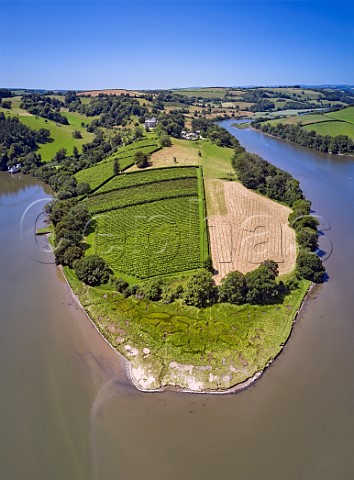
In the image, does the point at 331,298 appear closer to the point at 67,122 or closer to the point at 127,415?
the point at 127,415

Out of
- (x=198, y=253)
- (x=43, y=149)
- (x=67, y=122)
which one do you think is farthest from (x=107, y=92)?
(x=198, y=253)

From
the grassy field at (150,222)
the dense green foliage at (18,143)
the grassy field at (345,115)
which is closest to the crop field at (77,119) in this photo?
the dense green foliage at (18,143)

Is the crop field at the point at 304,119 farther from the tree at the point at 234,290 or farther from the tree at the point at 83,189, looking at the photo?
the tree at the point at 234,290

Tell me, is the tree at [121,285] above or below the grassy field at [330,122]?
below

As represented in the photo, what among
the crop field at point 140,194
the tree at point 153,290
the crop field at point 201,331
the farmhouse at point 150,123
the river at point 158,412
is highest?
the farmhouse at point 150,123

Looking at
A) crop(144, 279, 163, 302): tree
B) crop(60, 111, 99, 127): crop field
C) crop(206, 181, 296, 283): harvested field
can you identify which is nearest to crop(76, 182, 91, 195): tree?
crop(206, 181, 296, 283): harvested field

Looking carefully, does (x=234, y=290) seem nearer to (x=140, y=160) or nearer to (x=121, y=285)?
(x=121, y=285)

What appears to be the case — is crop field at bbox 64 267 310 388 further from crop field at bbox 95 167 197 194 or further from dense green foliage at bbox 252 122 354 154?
dense green foliage at bbox 252 122 354 154
